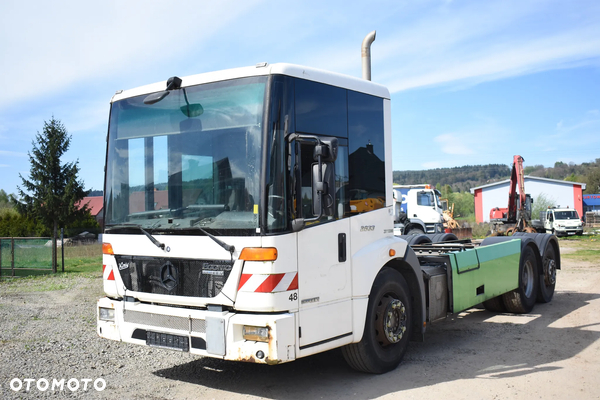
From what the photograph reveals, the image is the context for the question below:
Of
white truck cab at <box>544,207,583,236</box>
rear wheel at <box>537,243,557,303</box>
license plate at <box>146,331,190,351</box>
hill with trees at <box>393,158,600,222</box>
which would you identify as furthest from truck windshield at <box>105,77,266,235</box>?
hill with trees at <box>393,158,600,222</box>

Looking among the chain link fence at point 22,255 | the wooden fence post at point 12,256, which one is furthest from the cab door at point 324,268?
the wooden fence post at point 12,256

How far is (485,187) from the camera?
71000mm

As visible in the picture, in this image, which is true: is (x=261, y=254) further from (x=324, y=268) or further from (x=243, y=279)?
(x=324, y=268)

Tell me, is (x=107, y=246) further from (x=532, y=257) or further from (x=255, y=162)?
(x=532, y=257)

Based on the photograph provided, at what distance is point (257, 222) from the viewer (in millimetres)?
4828

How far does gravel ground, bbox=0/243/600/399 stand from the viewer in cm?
551

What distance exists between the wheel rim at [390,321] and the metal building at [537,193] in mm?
63398

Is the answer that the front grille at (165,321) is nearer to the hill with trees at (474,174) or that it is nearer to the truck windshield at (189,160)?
the truck windshield at (189,160)

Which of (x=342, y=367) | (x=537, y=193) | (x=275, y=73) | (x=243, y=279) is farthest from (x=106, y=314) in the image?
(x=537, y=193)

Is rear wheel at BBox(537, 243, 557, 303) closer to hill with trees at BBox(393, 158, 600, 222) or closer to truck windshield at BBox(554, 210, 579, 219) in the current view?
truck windshield at BBox(554, 210, 579, 219)

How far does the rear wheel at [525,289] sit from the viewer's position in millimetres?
9578

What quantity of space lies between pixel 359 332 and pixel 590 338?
158 inches

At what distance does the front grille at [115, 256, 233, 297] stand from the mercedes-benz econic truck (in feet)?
0.05

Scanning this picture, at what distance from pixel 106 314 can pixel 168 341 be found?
1.00 metres
